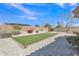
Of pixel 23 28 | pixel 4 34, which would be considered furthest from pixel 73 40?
pixel 4 34

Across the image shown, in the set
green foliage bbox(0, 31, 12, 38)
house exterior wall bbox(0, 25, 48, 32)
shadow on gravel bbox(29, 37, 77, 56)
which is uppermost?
house exterior wall bbox(0, 25, 48, 32)

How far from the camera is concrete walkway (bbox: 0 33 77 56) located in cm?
286

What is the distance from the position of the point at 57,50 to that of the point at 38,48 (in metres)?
0.24

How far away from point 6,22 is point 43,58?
659 mm

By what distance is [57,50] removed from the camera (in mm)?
2885

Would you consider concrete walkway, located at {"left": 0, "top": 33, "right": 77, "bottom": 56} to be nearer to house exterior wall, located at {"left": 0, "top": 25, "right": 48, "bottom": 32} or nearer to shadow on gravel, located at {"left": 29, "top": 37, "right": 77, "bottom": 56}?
shadow on gravel, located at {"left": 29, "top": 37, "right": 77, "bottom": 56}

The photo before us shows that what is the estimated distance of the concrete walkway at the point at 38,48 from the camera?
9.39 ft

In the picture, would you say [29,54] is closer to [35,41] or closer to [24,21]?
[35,41]

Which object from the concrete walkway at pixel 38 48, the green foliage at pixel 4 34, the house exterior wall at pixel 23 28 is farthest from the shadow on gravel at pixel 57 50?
the green foliage at pixel 4 34

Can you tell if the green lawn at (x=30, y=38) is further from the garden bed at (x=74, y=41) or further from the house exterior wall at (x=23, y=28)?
the garden bed at (x=74, y=41)

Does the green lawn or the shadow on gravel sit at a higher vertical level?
the green lawn

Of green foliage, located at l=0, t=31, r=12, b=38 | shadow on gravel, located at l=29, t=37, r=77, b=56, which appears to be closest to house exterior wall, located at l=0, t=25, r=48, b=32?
green foliage, located at l=0, t=31, r=12, b=38

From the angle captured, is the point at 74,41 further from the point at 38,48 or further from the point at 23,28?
the point at 23,28

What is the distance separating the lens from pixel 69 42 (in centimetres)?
291
